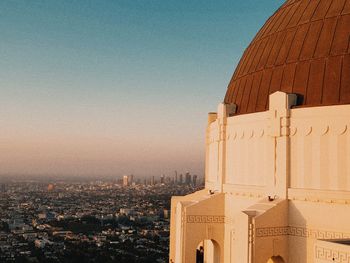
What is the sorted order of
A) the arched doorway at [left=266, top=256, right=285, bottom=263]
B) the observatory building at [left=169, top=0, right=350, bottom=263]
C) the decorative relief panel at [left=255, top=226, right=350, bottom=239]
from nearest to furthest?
the decorative relief panel at [left=255, top=226, right=350, bottom=239] < the observatory building at [left=169, top=0, right=350, bottom=263] < the arched doorway at [left=266, top=256, right=285, bottom=263]

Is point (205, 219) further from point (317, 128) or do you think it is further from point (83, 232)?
point (83, 232)

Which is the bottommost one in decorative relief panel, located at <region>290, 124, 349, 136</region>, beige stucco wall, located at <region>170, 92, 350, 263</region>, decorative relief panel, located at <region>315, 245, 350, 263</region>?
decorative relief panel, located at <region>315, 245, 350, 263</region>

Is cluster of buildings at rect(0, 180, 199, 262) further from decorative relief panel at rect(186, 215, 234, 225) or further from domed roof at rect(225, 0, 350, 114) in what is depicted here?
domed roof at rect(225, 0, 350, 114)

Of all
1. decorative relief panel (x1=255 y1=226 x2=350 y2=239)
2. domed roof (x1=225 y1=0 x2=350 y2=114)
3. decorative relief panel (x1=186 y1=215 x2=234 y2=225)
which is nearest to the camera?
decorative relief panel (x1=255 y1=226 x2=350 y2=239)

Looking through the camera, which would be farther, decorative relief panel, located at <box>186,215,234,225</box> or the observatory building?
decorative relief panel, located at <box>186,215,234,225</box>

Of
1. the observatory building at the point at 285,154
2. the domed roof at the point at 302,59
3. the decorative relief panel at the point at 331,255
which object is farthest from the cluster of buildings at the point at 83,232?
the decorative relief panel at the point at 331,255

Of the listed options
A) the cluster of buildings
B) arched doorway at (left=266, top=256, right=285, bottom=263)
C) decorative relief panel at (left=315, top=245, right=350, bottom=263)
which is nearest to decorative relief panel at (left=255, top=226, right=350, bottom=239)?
arched doorway at (left=266, top=256, right=285, bottom=263)

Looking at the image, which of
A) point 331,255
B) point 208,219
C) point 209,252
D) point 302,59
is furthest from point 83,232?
point 331,255

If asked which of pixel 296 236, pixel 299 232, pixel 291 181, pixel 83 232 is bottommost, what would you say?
pixel 83 232

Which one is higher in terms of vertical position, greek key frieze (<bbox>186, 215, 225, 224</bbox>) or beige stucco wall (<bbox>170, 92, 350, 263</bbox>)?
beige stucco wall (<bbox>170, 92, 350, 263</bbox>)
